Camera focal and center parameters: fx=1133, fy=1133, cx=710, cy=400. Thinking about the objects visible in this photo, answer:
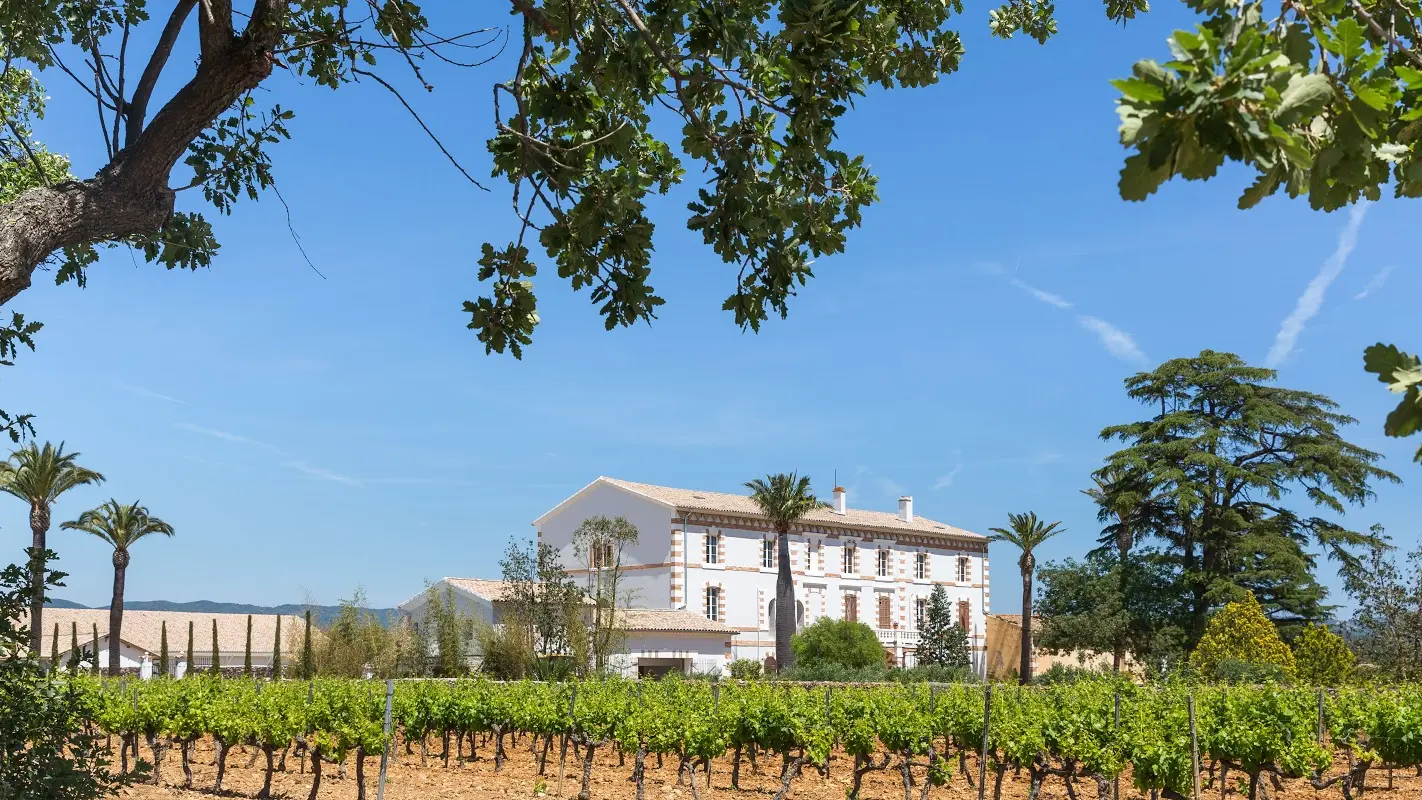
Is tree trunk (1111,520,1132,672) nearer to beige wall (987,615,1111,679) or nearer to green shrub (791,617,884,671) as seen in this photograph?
beige wall (987,615,1111,679)

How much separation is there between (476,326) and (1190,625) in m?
37.0

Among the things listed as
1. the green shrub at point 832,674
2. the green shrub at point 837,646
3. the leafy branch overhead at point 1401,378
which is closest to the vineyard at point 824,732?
the leafy branch overhead at point 1401,378

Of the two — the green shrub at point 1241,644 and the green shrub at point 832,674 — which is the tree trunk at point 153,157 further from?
the green shrub at point 832,674

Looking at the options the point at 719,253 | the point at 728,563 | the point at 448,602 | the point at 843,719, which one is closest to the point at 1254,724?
the point at 843,719

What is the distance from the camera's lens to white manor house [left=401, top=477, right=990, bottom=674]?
39.0 m

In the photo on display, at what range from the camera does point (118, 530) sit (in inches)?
1414

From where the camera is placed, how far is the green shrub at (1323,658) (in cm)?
2712

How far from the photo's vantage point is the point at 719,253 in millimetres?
4605

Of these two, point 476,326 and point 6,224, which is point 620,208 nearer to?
point 476,326

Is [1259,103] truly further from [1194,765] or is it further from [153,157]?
[1194,765]

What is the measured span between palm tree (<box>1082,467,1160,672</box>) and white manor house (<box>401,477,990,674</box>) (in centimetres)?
907

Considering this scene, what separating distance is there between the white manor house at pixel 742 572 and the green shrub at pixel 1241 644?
15.6 metres

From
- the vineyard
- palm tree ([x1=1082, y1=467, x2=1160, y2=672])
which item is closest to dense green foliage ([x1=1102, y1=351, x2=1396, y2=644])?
palm tree ([x1=1082, y1=467, x2=1160, y2=672])

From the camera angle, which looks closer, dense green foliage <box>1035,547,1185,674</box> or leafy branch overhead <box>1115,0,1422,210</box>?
leafy branch overhead <box>1115,0,1422,210</box>
